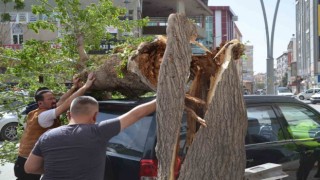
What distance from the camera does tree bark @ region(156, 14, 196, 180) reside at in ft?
9.11

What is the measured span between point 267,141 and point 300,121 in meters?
0.82

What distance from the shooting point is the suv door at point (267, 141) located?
435 cm

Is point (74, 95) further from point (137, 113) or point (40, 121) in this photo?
point (137, 113)

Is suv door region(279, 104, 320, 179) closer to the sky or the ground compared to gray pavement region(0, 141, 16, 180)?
closer to the sky

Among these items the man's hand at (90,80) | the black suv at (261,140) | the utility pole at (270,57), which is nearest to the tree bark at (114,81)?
the man's hand at (90,80)

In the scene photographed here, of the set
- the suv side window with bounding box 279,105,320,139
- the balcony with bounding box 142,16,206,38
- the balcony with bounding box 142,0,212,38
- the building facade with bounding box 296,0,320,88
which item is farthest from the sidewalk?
the building facade with bounding box 296,0,320,88

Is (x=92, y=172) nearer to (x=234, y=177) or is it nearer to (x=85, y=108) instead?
(x=85, y=108)

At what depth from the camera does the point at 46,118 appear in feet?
14.0

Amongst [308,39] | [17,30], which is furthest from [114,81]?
[308,39]

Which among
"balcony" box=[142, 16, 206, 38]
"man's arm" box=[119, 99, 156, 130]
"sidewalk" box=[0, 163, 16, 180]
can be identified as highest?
"balcony" box=[142, 16, 206, 38]

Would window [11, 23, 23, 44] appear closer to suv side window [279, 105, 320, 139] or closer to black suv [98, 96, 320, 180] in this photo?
black suv [98, 96, 320, 180]

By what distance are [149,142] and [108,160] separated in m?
0.50

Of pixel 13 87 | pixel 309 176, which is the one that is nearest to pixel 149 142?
pixel 309 176

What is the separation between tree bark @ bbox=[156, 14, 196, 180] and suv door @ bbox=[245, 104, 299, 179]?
63.3 inches
